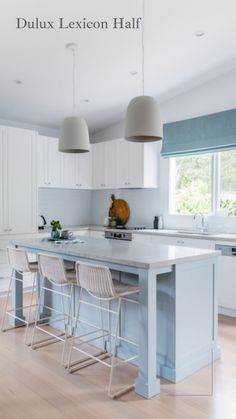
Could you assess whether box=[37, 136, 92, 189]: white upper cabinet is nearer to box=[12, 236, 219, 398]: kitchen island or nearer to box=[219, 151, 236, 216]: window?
box=[219, 151, 236, 216]: window

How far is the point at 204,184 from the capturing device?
16.8ft

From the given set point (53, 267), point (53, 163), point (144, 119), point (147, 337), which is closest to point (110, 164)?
point (53, 163)

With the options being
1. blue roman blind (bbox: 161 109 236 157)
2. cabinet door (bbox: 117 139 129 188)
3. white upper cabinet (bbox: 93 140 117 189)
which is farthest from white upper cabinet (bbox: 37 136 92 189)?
blue roman blind (bbox: 161 109 236 157)

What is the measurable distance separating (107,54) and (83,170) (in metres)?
2.59

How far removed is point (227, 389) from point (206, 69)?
372 centimetres

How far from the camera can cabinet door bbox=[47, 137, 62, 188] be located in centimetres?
573

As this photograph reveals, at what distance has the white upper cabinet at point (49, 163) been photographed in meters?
5.60

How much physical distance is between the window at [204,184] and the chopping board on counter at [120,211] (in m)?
0.92

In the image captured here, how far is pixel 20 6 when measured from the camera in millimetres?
3012

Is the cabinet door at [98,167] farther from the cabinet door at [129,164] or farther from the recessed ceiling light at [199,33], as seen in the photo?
the recessed ceiling light at [199,33]

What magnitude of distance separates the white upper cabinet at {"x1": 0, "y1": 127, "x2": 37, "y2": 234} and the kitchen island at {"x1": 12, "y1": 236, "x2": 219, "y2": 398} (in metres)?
2.29

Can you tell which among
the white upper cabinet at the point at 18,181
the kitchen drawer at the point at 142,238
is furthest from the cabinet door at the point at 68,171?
the kitchen drawer at the point at 142,238

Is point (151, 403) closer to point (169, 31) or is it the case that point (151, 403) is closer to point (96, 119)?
point (169, 31)

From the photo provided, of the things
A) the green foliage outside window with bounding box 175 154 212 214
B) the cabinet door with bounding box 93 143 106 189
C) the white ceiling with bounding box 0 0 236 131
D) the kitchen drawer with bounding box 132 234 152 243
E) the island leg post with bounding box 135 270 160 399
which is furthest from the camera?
the cabinet door with bounding box 93 143 106 189
